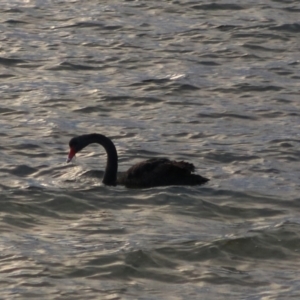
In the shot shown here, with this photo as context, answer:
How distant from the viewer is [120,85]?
16391 mm

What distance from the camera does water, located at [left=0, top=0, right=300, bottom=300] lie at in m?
9.70

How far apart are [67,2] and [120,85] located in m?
5.88

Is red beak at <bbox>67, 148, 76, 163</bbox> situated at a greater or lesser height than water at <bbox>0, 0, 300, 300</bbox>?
greater

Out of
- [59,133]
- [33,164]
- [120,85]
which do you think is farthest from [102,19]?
[33,164]

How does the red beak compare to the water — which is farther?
the red beak

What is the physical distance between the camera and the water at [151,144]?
970cm

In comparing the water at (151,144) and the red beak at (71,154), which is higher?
the red beak at (71,154)

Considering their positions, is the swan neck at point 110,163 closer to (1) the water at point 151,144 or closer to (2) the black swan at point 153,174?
(2) the black swan at point 153,174

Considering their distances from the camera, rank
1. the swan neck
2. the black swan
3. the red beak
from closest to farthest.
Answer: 1. the black swan
2. the swan neck
3. the red beak

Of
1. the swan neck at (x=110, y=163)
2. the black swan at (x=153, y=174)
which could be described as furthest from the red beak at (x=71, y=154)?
the swan neck at (x=110, y=163)

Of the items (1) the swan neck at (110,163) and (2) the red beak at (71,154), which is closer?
(1) the swan neck at (110,163)

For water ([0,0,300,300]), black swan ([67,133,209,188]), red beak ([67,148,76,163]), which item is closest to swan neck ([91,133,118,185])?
black swan ([67,133,209,188])

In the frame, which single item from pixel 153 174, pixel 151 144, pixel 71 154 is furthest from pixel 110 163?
pixel 151 144

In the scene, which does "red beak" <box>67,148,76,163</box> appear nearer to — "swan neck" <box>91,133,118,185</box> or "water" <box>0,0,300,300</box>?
"water" <box>0,0,300,300</box>
